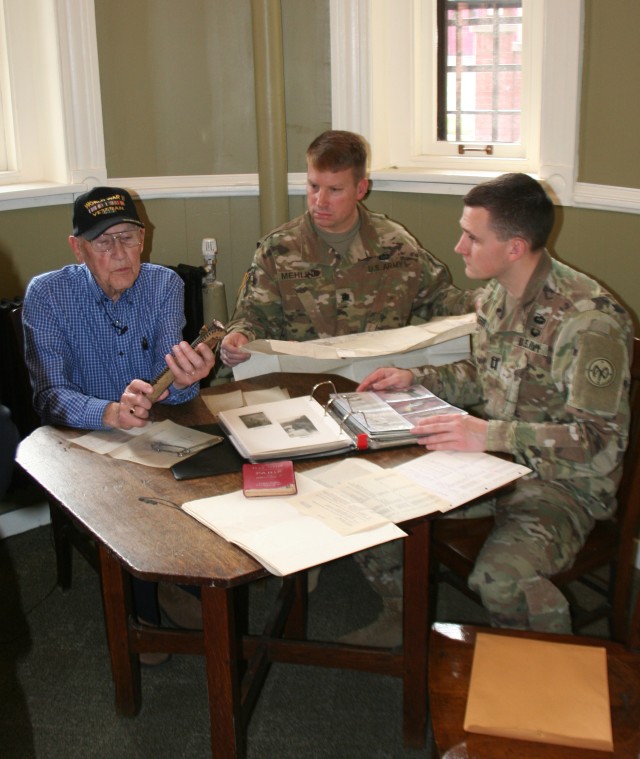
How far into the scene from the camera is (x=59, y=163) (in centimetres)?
319

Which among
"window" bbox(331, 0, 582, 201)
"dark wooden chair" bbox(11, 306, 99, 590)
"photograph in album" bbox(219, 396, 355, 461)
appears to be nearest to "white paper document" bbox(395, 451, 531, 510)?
"photograph in album" bbox(219, 396, 355, 461)

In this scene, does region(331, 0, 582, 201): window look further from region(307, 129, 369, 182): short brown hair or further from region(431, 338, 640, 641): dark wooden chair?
region(431, 338, 640, 641): dark wooden chair

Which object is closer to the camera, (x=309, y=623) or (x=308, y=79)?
(x=309, y=623)

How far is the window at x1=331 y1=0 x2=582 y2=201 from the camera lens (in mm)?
3102

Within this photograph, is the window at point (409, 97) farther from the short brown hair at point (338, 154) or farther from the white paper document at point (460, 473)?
the white paper document at point (460, 473)

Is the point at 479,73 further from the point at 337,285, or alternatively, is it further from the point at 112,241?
the point at 112,241

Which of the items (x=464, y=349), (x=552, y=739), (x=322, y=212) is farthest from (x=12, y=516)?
(x=552, y=739)

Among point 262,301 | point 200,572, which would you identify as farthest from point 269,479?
point 262,301

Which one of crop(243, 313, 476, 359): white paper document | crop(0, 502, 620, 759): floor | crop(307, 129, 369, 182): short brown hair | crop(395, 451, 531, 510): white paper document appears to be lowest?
crop(0, 502, 620, 759): floor

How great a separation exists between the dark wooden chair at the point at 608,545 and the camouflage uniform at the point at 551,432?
0.16 ft

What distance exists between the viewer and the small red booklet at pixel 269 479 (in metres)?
1.63

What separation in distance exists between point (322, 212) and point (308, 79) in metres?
0.97

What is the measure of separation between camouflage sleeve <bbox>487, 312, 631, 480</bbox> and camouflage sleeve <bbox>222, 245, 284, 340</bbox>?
1.08m

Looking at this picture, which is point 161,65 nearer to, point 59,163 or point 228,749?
point 59,163
